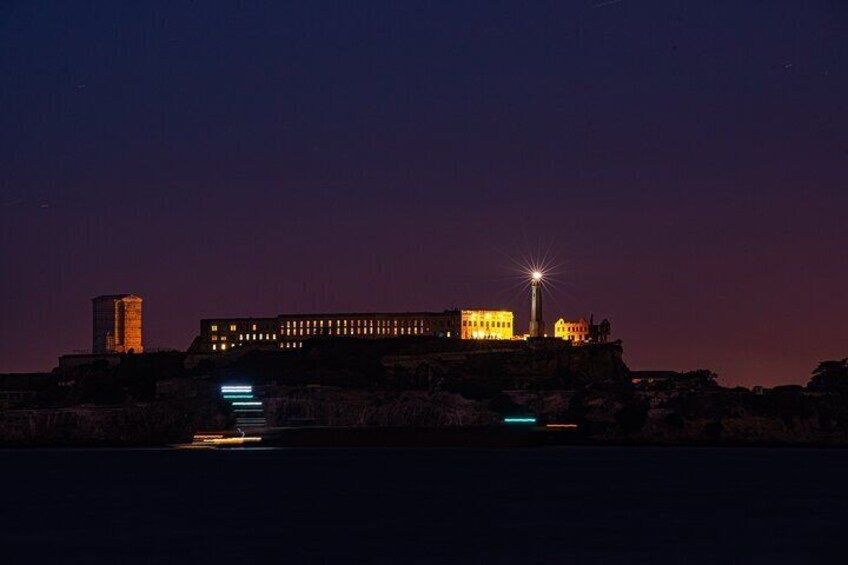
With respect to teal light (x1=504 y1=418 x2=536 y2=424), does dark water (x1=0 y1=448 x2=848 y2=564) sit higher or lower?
lower

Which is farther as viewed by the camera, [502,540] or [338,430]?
[338,430]

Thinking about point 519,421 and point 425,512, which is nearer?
point 425,512

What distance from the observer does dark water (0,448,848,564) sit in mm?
70125

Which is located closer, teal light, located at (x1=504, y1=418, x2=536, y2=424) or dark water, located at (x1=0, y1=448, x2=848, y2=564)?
dark water, located at (x1=0, y1=448, x2=848, y2=564)

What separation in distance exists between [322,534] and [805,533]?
21.6 m

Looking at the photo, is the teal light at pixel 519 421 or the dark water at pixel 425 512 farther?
the teal light at pixel 519 421

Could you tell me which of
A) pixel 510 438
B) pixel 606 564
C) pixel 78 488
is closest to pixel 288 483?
pixel 78 488

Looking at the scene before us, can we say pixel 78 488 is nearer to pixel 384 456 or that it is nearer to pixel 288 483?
pixel 288 483

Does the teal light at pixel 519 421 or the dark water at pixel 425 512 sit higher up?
the teal light at pixel 519 421

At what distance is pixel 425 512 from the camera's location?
8962 centimetres

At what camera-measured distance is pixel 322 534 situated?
3041 inches

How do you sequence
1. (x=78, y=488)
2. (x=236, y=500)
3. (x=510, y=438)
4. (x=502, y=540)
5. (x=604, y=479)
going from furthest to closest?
(x=510, y=438) → (x=604, y=479) → (x=78, y=488) → (x=236, y=500) → (x=502, y=540)

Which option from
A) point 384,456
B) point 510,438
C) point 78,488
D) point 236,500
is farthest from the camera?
point 510,438

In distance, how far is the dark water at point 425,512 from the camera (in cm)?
7012
